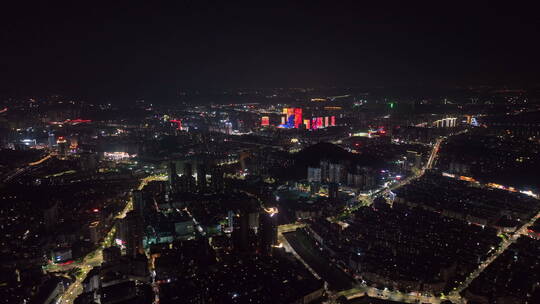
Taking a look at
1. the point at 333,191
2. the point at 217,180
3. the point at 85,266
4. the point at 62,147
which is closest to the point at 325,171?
the point at 333,191

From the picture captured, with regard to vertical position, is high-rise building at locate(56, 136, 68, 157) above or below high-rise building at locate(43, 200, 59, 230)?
above

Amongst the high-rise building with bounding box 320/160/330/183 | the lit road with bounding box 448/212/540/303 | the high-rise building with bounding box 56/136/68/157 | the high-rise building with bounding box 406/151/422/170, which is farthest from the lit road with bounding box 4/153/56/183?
the high-rise building with bounding box 406/151/422/170

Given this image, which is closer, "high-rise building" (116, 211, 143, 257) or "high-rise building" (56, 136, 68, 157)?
"high-rise building" (116, 211, 143, 257)

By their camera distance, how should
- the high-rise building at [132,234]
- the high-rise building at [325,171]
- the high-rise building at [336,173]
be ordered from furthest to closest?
the high-rise building at [325,171] < the high-rise building at [336,173] < the high-rise building at [132,234]

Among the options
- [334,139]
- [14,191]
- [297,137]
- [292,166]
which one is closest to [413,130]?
[334,139]

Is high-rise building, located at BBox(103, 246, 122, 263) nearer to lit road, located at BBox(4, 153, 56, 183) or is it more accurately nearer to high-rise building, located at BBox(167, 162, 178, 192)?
high-rise building, located at BBox(167, 162, 178, 192)

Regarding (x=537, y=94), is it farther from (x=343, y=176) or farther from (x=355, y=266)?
(x=355, y=266)

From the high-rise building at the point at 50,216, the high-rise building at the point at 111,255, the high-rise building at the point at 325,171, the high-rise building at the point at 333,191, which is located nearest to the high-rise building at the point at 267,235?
the high-rise building at the point at 111,255

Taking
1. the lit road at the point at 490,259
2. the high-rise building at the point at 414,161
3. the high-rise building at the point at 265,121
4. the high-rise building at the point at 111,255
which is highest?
the high-rise building at the point at 265,121

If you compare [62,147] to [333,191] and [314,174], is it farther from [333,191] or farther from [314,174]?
[333,191]

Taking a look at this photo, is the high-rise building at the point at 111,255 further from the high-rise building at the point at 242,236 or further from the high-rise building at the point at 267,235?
the high-rise building at the point at 267,235

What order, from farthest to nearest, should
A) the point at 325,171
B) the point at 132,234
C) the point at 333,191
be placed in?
the point at 325,171 < the point at 333,191 < the point at 132,234
